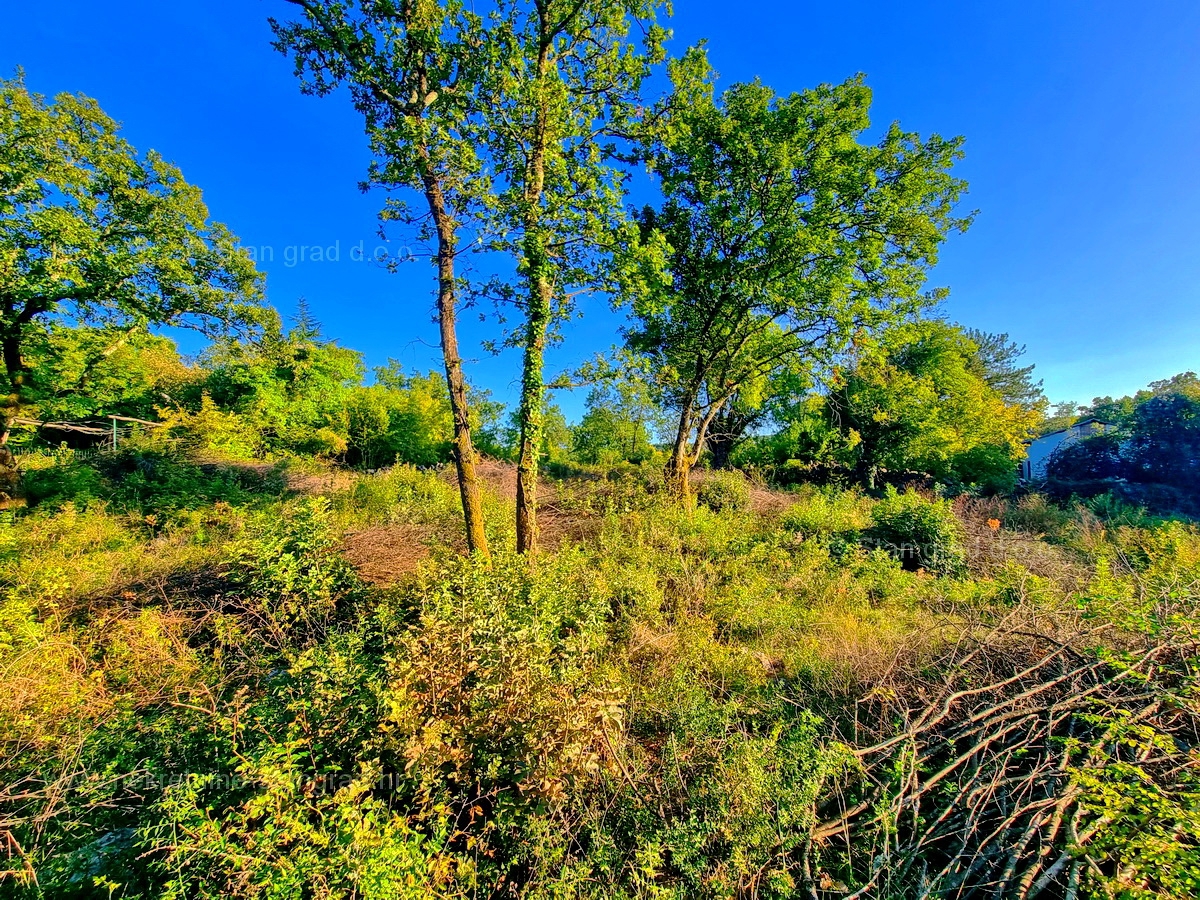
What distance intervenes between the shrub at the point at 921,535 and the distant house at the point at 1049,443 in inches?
769

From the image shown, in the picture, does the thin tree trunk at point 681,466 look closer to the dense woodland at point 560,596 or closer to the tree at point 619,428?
the dense woodland at point 560,596

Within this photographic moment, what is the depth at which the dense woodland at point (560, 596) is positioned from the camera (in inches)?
105

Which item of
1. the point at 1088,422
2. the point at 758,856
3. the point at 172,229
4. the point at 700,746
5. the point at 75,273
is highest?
the point at 172,229

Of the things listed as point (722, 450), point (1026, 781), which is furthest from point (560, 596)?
point (722, 450)

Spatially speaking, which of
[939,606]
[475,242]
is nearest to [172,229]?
[475,242]

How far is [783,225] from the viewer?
9.93 metres

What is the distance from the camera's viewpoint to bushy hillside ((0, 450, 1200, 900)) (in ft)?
8.14

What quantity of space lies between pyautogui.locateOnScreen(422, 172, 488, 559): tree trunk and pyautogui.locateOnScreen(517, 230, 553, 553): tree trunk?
2.13 feet

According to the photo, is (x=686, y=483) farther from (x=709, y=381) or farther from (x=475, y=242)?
(x=475, y=242)

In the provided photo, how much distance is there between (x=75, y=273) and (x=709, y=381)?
45.8 feet

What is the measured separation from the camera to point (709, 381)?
1257 cm

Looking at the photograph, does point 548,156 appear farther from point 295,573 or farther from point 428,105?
point 295,573

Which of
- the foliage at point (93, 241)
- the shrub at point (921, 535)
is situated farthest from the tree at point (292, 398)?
A: the shrub at point (921, 535)

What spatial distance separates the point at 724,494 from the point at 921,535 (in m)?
4.50
